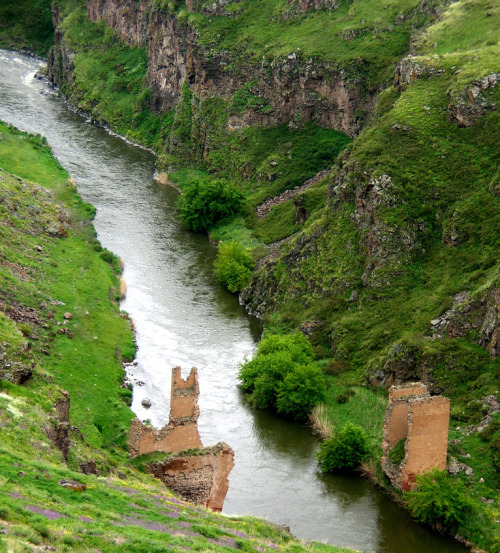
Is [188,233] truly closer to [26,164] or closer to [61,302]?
[26,164]

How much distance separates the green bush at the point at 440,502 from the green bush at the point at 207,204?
66.7 meters

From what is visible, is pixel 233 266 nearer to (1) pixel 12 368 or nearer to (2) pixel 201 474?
(1) pixel 12 368

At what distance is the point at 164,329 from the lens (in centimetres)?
10150

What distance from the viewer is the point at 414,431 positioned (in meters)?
71.8

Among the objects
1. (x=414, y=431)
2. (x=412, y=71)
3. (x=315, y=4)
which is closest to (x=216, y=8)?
(x=315, y=4)

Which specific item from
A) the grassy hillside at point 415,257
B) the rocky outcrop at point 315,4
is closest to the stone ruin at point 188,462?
the grassy hillside at point 415,257

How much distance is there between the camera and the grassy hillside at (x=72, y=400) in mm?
44594

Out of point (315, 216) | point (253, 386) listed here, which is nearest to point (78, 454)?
point (253, 386)

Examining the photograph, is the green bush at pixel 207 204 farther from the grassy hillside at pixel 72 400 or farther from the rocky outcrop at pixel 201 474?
the rocky outcrop at pixel 201 474

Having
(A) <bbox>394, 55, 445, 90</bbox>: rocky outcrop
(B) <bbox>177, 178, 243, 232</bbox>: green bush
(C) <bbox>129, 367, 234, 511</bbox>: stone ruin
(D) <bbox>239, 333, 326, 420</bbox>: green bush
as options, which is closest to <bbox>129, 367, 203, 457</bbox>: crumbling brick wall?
(C) <bbox>129, 367, 234, 511</bbox>: stone ruin

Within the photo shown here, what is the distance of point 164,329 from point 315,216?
24.2m

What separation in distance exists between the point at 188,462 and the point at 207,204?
71.9 m

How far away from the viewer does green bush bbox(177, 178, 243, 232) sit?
434ft

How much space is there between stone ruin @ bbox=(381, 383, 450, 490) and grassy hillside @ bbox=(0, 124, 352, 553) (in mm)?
12790
